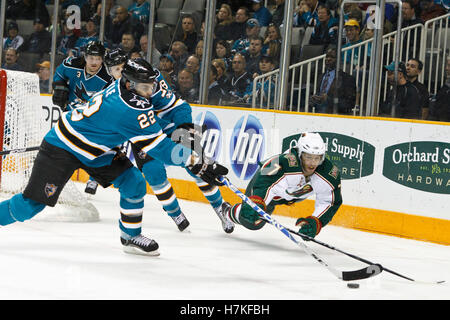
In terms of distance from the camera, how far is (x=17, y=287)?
3.13m

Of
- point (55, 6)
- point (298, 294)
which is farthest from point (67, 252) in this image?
point (55, 6)

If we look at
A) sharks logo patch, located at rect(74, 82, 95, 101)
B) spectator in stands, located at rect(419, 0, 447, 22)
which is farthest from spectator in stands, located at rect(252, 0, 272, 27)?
sharks logo patch, located at rect(74, 82, 95, 101)

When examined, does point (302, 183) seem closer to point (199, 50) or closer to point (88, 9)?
point (199, 50)

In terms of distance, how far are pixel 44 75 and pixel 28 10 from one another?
0.82 m

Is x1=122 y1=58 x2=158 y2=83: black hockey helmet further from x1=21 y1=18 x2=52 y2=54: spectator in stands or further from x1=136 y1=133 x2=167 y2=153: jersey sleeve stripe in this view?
x1=21 y1=18 x2=52 y2=54: spectator in stands

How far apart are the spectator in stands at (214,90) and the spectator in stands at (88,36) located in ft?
5.54

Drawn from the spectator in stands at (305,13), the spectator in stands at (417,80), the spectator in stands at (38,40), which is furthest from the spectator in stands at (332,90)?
the spectator in stands at (38,40)

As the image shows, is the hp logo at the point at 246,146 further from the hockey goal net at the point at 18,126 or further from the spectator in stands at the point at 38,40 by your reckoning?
the spectator in stands at the point at 38,40

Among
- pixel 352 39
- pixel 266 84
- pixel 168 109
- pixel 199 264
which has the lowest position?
pixel 199 264

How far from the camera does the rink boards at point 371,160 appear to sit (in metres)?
4.98

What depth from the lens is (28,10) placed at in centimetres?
836

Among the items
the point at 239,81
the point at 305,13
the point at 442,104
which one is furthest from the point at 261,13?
the point at 442,104

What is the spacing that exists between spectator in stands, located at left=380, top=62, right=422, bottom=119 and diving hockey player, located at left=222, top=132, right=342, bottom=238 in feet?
3.31

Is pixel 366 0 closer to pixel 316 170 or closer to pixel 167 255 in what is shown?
pixel 316 170
